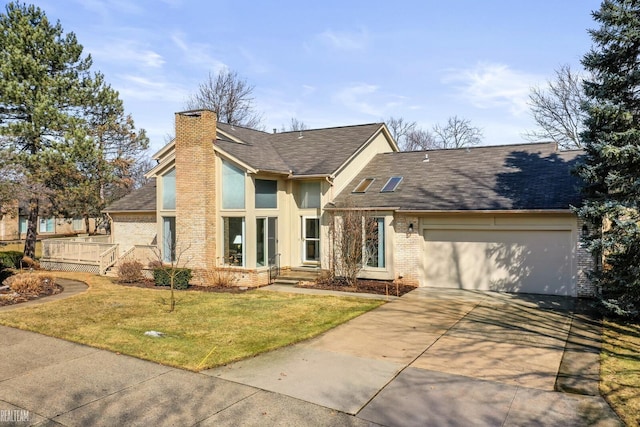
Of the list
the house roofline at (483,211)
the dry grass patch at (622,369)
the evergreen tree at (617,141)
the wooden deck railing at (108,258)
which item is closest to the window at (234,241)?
the house roofline at (483,211)

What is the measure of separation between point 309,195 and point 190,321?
8.10 meters

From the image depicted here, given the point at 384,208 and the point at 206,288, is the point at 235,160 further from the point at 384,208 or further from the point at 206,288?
the point at 384,208

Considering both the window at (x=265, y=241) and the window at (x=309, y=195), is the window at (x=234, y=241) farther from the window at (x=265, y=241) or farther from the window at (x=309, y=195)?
the window at (x=309, y=195)

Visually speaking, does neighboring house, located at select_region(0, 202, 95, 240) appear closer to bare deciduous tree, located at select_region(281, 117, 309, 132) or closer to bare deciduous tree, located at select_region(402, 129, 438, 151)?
bare deciduous tree, located at select_region(281, 117, 309, 132)

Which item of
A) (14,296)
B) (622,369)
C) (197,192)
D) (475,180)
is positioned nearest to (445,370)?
(622,369)

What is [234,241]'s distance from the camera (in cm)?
1612

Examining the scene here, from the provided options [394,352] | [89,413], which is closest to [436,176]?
[394,352]

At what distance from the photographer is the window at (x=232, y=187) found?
1597 cm

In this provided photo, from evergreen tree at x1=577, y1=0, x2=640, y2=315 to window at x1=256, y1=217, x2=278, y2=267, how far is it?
9.95 m

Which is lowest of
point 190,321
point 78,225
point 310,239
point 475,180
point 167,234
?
point 190,321

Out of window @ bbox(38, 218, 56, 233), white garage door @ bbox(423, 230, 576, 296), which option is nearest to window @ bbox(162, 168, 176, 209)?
white garage door @ bbox(423, 230, 576, 296)

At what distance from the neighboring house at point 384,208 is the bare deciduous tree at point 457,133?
34781 millimetres

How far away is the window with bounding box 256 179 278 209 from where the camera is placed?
1623cm

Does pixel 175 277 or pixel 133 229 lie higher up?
pixel 133 229
